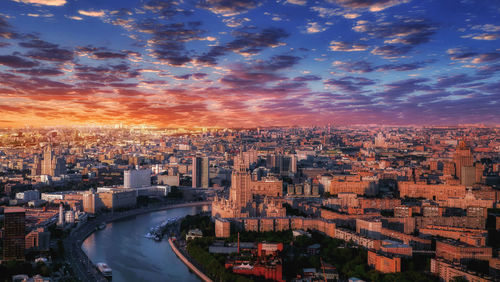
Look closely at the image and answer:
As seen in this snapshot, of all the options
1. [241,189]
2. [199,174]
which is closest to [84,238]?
[241,189]

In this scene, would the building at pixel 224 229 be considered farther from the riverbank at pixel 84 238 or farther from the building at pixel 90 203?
the building at pixel 90 203

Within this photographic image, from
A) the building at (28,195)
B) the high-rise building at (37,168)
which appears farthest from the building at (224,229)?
the high-rise building at (37,168)

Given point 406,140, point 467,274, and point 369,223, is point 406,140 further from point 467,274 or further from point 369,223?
point 467,274

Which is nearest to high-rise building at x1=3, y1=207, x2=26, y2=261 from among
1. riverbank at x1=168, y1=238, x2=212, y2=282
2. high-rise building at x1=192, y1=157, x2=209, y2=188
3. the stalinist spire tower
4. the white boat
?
the white boat

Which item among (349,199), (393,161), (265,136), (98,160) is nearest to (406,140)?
(393,161)

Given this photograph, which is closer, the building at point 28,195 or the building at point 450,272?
the building at point 450,272

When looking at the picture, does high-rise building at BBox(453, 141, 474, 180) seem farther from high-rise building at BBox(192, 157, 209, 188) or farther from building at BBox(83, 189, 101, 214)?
building at BBox(83, 189, 101, 214)

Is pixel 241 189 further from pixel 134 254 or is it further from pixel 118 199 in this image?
pixel 118 199
